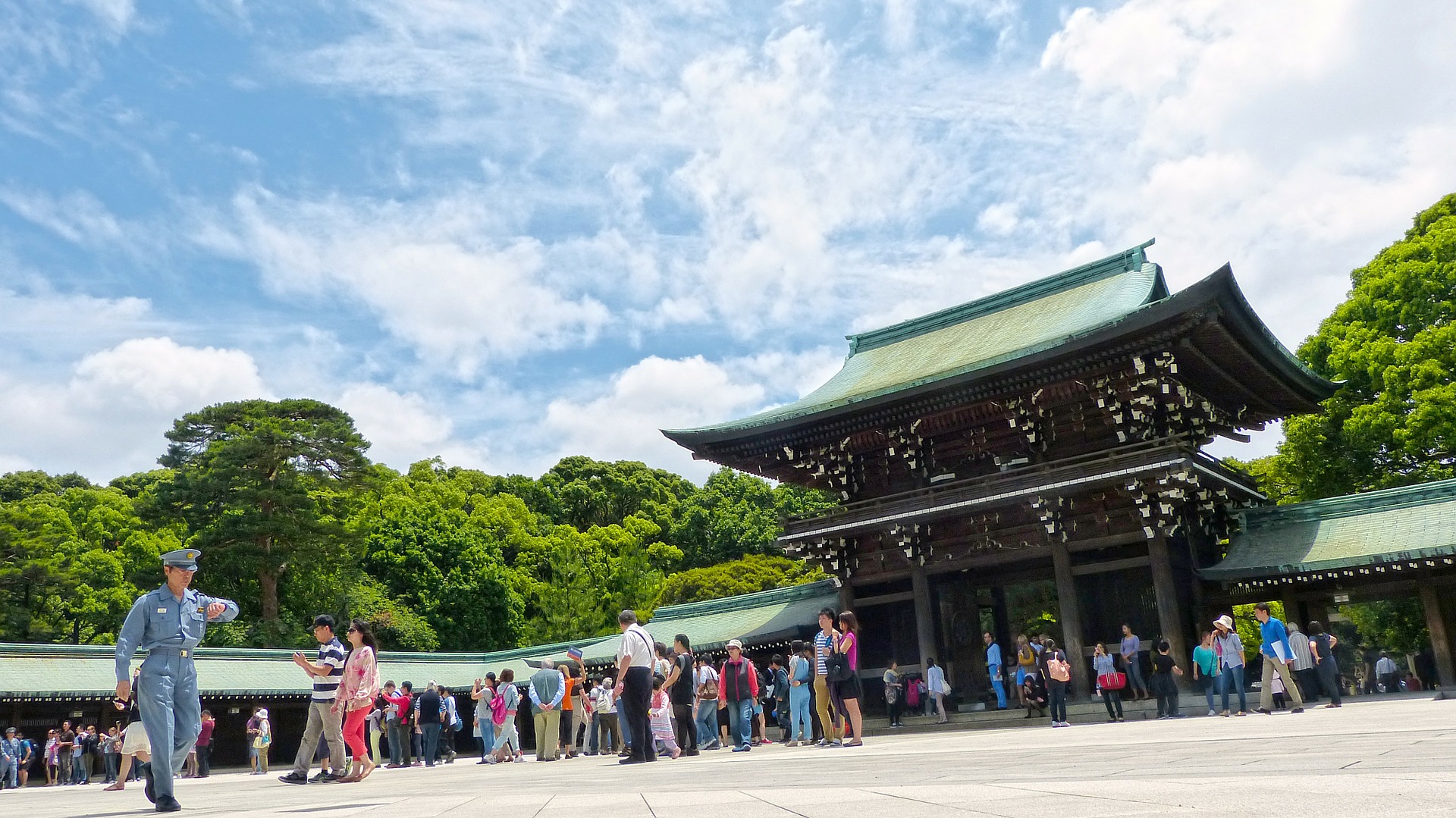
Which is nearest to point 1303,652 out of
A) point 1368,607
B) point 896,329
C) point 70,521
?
point 1368,607

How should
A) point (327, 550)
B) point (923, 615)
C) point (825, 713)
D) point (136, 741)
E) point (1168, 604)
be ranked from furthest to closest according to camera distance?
1. point (327, 550)
2. point (923, 615)
3. point (1168, 604)
4. point (825, 713)
5. point (136, 741)

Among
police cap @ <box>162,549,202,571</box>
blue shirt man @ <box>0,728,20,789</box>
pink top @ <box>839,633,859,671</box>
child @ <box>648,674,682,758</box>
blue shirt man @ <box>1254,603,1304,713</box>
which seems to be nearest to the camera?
police cap @ <box>162,549,202,571</box>

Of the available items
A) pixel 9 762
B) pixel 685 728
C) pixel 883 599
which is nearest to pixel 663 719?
pixel 685 728

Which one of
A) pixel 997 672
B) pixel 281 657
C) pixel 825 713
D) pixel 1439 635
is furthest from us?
pixel 281 657

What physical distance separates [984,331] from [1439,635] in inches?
454

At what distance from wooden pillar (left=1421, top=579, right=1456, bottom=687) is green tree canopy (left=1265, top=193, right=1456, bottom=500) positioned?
8.65 metres

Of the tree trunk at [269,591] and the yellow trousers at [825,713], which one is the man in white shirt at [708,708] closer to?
the yellow trousers at [825,713]

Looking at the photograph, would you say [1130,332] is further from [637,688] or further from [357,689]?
[357,689]

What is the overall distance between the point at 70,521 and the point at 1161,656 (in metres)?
46.2

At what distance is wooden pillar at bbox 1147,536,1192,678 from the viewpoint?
18719 millimetres

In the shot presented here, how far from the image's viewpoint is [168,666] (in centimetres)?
715

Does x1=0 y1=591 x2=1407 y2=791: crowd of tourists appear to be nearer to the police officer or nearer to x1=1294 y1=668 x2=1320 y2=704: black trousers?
x1=1294 y1=668 x2=1320 y2=704: black trousers

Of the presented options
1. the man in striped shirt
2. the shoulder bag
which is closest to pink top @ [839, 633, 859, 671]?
the shoulder bag

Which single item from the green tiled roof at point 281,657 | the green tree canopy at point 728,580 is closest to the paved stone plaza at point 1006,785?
the green tiled roof at point 281,657
